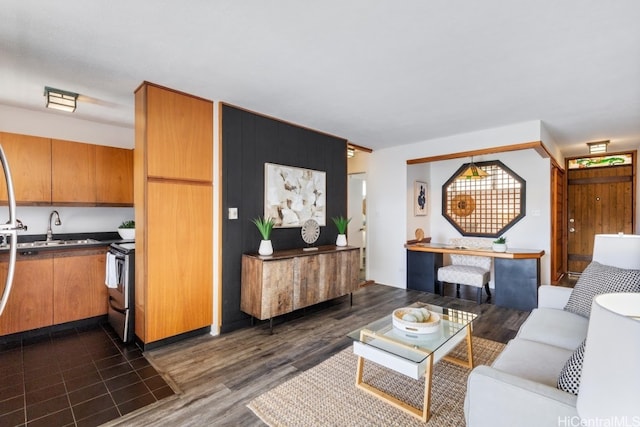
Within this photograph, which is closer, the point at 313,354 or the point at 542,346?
the point at 542,346

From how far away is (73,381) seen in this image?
236cm

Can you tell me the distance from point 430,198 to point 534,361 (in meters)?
4.50

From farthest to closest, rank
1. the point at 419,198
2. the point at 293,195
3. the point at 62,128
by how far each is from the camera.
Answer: the point at 419,198
the point at 293,195
the point at 62,128

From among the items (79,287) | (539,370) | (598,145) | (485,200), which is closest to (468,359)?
(539,370)

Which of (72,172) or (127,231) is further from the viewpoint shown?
(127,231)

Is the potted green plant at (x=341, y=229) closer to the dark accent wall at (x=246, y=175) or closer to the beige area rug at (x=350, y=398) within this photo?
the dark accent wall at (x=246, y=175)

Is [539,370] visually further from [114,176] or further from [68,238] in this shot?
[68,238]

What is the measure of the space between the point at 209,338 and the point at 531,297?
4161 millimetres

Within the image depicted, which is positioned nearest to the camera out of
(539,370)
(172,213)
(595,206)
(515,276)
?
(539,370)

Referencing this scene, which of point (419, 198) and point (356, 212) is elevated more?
point (419, 198)

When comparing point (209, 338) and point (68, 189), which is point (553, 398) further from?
point (68, 189)

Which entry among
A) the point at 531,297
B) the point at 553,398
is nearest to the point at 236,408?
the point at 553,398

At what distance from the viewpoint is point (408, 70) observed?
8.48ft

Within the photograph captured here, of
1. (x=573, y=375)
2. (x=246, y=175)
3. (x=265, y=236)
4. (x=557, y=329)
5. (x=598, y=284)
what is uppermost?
(x=246, y=175)
